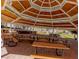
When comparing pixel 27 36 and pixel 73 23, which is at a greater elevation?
pixel 73 23

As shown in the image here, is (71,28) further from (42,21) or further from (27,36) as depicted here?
(27,36)

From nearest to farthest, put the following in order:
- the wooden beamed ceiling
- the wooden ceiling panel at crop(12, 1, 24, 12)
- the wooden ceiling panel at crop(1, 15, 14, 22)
Result: the wooden ceiling panel at crop(12, 1, 24, 12)
the wooden beamed ceiling
the wooden ceiling panel at crop(1, 15, 14, 22)

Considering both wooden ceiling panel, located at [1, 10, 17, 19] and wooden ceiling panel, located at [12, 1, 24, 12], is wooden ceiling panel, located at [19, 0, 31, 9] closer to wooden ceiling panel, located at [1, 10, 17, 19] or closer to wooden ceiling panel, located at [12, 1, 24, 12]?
wooden ceiling panel, located at [12, 1, 24, 12]

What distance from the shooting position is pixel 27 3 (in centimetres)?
490

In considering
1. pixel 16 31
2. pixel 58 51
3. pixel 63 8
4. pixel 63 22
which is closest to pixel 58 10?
pixel 63 8

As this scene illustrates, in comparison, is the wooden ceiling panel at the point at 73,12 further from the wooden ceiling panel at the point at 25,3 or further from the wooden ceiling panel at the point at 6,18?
the wooden ceiling panel at the point at 6,18

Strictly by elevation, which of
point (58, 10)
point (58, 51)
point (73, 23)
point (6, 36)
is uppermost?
point (58, 10)

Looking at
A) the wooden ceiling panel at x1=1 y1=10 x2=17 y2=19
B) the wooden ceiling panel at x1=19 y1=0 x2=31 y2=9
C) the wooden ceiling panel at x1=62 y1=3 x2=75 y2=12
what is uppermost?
the wooden ceiling panel at x1=19 y1=0 x2=31 y2=9

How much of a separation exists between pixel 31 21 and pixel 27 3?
2.78 feet

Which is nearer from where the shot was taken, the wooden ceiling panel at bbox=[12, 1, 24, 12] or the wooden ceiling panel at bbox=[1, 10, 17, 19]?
the wooden ceiling panel at bbox=[12, 1, 24, 12]

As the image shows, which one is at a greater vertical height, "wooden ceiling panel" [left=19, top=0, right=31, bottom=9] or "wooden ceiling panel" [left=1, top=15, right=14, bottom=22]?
Answer: "wooden ceiling panel" [left=19, top=0, right=31, bottom=9]

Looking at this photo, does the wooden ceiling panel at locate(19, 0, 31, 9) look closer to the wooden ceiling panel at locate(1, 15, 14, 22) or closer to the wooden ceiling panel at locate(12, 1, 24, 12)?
the wooden ceiling panel at locate(12, 1, 24, 12)

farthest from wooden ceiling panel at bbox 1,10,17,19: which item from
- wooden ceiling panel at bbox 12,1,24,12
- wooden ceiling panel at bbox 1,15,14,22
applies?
wooden ceiling panel at bbox 12,1,24,12

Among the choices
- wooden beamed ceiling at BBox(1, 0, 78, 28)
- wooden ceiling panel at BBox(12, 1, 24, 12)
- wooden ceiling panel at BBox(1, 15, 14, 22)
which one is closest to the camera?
wooden ceiling panel at BBox(12, 1, 24, 12)
